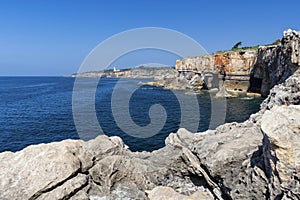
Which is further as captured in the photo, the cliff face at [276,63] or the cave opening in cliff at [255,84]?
the cave opening in cliff at [255,84]

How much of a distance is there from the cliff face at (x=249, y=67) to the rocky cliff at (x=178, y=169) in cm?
3426

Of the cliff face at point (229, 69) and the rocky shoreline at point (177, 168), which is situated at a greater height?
the cliff face at point (229, 69)

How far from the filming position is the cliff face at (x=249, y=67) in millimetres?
47056

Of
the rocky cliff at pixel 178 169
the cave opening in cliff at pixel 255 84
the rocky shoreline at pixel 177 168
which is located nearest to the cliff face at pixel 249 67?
the cave opening in cliff at pixel 255 84

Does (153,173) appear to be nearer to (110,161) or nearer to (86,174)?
(110,161)

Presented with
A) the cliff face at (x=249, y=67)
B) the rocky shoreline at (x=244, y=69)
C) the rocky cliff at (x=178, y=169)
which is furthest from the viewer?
the cliff face at (x=249, y=67)

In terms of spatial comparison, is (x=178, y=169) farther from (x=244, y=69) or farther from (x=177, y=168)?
(x=244, y=69)

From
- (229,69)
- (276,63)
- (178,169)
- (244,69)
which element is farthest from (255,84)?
(178,169)

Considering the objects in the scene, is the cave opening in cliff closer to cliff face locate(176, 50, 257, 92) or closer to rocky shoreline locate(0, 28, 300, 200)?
cliff face locate(176, 50, 257, 92)

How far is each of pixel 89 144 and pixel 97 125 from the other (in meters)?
22.6

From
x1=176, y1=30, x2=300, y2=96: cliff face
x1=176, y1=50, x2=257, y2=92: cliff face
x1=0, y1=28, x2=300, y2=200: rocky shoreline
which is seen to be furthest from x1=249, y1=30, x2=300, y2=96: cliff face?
x1=0, y1=28, x2=300, y2=200: rocky shoreline

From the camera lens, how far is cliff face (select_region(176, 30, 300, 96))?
47056 millimetres

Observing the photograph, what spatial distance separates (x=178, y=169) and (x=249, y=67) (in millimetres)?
70450

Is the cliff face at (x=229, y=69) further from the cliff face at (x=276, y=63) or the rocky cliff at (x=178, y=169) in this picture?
the rocky cliff at (x=178, y=169)
